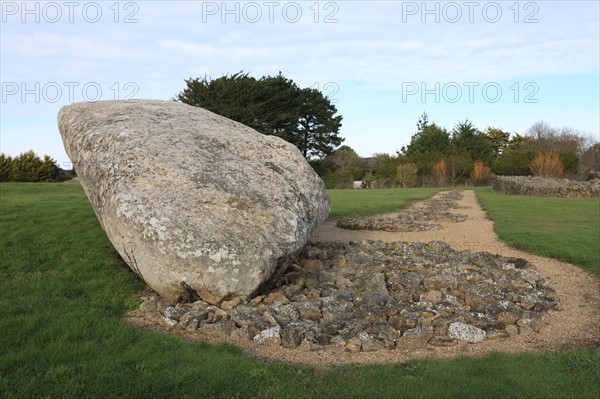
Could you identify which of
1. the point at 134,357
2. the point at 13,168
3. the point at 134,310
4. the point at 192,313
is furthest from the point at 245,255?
the point at 13,168

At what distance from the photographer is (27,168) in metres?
33.3

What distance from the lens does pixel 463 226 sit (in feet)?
59.4

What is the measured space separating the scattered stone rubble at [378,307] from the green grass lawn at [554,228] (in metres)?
2.55

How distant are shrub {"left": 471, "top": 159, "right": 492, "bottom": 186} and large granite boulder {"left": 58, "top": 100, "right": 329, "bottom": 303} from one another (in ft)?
145

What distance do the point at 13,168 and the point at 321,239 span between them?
1027 inches

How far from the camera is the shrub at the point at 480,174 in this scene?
50906 millimetres

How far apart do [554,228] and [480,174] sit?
→ 36043mm

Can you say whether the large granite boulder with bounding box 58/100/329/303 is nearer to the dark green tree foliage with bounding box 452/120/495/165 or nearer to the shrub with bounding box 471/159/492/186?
the shrub with bounding box 471/159/492/186

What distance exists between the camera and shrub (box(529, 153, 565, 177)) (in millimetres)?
44750

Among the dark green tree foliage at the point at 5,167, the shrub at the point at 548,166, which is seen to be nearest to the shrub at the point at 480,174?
the shrub at the point at 548,166

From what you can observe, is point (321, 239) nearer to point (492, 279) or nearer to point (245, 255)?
point (492, 279)

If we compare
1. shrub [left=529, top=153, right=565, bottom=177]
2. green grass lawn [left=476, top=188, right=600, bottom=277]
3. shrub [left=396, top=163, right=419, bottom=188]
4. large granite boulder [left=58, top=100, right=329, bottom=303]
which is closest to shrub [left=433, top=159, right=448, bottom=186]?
shrub [left=396, top=163, right=419, bottom=188]

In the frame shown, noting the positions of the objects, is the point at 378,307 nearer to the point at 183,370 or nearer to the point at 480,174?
the point at 183,370

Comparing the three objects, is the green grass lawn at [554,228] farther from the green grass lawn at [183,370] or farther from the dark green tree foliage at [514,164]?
the dark green tree foliage at [514,164]
